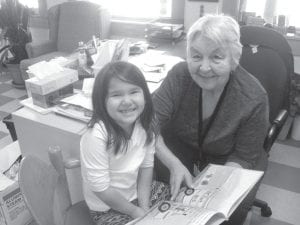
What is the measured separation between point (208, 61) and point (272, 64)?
52cm

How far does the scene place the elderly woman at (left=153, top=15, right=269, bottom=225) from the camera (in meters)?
1.14

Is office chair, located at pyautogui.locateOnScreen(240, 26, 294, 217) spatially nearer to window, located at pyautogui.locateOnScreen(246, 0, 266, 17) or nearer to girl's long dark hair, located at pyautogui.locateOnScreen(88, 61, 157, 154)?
girl's long dark hair, located at pyautogui.locateOnScreen(88, 61, 157, 154)

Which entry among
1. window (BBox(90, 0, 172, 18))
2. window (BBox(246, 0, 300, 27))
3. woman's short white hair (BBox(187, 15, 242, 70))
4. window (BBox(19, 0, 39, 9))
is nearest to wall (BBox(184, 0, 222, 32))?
window (BBox(90, 0, 172, 18))

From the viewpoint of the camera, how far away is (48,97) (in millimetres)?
1510

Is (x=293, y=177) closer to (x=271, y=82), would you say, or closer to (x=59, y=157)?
(x=271, y=82)

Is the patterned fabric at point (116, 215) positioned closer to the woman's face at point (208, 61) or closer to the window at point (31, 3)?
the woman's face at point (208, 61)

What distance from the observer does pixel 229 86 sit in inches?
49.5

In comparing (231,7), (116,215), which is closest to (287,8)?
(231,7)

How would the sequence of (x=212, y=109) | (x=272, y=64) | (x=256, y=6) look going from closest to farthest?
(x=212, y=109), (x=272, y=64), (x=256, y=6)

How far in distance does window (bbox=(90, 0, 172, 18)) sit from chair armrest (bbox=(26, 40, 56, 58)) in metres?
0.75

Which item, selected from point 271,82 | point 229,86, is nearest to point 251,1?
point 271,82

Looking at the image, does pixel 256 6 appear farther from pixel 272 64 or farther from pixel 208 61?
pixel 208 61

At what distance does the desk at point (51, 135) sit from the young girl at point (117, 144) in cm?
25

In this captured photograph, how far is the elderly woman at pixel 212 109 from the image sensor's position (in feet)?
3.74
